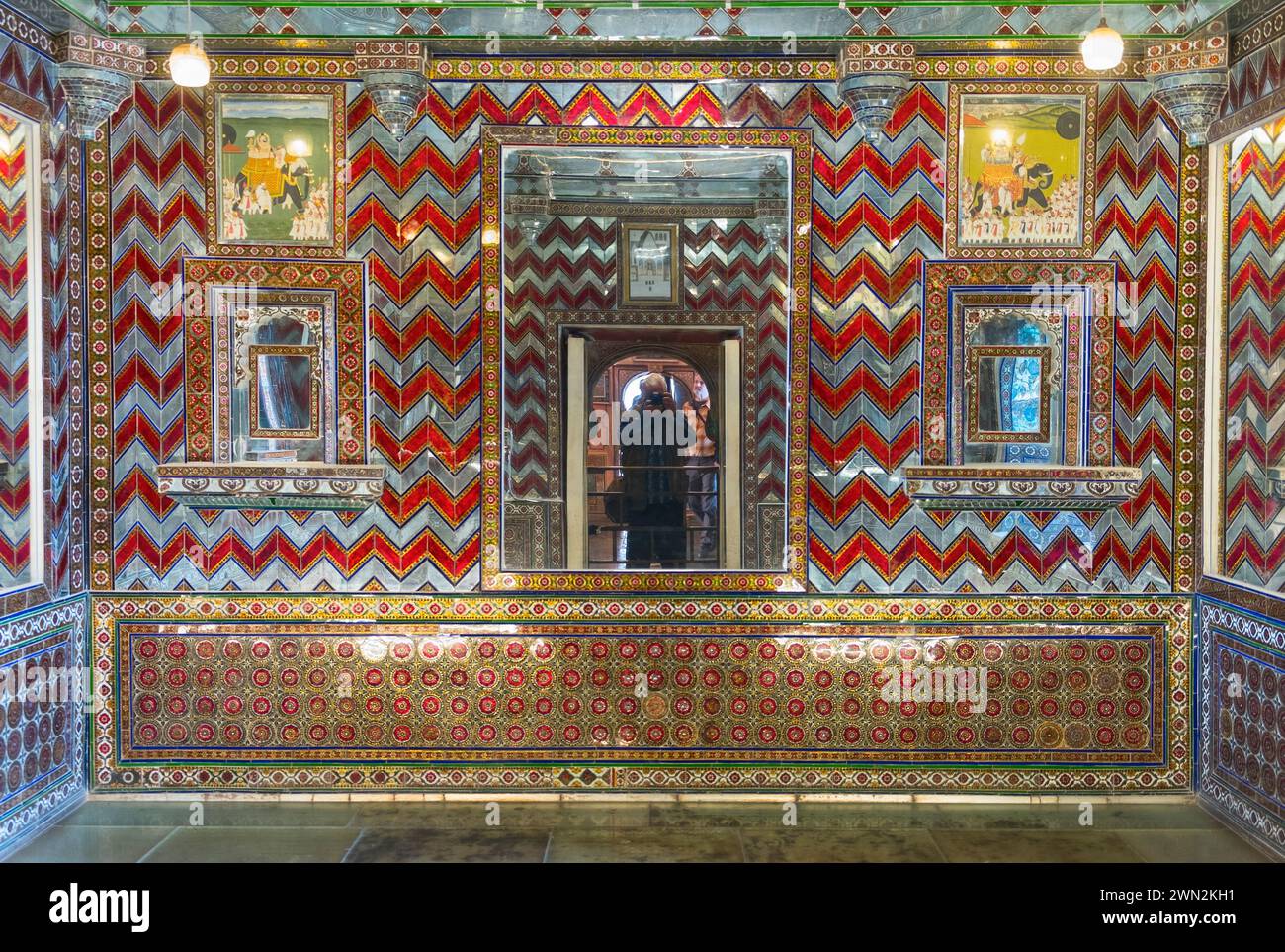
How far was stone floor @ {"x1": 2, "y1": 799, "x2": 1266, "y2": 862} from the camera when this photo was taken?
473 centimetres

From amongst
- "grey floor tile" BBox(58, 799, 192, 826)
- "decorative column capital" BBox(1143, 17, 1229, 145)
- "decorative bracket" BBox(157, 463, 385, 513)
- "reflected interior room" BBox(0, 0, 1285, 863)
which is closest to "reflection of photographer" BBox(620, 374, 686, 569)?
"reflected interior room" BBox(0, 0, 1285, 863)

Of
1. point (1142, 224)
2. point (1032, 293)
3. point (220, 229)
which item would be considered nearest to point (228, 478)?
point (220, 229)

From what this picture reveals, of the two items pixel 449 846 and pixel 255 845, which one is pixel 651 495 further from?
pixel 255 845

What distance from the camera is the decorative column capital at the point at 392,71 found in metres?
5.03

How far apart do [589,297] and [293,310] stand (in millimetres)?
1482

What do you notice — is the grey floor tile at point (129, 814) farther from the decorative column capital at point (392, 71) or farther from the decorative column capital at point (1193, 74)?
the decorative column capital at point (1193, 74)

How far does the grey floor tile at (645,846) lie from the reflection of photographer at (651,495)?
1451 mm

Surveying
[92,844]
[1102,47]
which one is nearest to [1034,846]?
[1102,47]

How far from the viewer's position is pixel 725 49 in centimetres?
521

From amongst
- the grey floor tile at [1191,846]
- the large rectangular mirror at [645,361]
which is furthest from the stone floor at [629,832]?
the large rectangular mirror at [645,361]

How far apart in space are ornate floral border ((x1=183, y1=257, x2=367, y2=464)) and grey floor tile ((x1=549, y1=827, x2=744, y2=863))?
2.02 m

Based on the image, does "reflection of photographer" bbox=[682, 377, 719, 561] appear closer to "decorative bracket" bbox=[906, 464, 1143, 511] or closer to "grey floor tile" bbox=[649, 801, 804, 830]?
"decorative bracket" bbox=[906, 464, 1143, 511]

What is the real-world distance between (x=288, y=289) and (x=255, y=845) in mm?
2527

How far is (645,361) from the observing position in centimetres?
582
